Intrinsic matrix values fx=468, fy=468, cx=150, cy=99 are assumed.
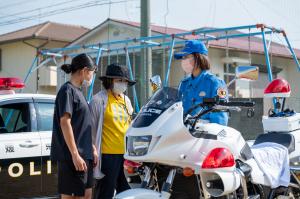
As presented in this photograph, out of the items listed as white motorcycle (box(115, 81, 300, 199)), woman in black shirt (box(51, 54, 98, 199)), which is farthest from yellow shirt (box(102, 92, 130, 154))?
white motorcycle (box(115, 81, 300, 199))

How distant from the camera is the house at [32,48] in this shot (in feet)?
78.4

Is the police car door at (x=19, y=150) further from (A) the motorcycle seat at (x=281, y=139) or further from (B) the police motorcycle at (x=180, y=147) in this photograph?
(A) the motorcycle seat at (x=281, y=139)

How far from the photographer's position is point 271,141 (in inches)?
185

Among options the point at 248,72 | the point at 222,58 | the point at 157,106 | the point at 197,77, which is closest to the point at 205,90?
the point at 197,77

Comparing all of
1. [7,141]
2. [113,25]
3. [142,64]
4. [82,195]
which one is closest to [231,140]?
[82,195]

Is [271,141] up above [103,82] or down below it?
below

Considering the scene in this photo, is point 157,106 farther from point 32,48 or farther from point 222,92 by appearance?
point 32,48

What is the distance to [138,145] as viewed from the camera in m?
3.23

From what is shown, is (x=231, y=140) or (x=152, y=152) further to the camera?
(x=231, y=140)

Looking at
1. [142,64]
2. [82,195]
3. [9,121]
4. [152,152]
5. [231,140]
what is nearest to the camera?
[152,152]

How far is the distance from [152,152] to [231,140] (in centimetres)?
68

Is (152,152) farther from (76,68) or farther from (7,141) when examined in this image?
(7,141)

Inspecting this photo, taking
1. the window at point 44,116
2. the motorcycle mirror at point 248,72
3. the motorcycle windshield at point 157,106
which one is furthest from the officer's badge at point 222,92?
the motorcycle mirror at point 248,72

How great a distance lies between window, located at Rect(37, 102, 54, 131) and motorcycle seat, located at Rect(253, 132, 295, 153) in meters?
2.44
